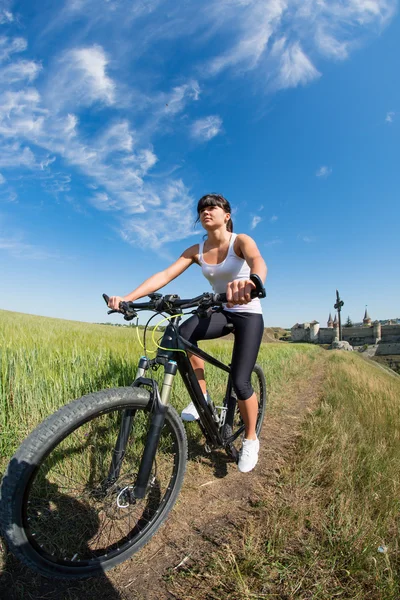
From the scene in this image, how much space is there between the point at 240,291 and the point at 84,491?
5.52ft

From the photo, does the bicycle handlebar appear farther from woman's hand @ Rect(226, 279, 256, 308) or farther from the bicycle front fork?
the bicycle front fork

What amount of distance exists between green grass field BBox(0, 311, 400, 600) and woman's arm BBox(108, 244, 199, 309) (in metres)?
1.22

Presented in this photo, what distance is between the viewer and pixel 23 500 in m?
1.46

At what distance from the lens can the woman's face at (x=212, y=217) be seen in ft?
9.05

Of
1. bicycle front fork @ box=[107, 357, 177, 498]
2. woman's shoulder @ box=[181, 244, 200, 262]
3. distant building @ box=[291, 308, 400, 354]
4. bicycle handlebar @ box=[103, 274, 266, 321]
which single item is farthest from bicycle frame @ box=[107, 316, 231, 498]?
distant building @ box=[291, 308, 400, 354]

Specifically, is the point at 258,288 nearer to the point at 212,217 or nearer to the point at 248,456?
the point at 212,217

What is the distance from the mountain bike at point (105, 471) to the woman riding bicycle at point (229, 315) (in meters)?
0.50

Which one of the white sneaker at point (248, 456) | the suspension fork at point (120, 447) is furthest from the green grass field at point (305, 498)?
the suspension fork at point (120, 447)

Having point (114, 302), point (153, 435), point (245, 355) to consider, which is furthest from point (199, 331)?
point (153, 435)

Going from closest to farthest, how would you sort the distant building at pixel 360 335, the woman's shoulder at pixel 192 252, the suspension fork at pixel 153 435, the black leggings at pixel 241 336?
the suspension fork at pixel 153 435
the black leggings at pixel 241 336
the woman's shoulder at pixel 192 252
the distant building at pixel 360 335

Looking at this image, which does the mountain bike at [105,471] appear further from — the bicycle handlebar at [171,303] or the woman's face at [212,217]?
the woman's face at [212,217]

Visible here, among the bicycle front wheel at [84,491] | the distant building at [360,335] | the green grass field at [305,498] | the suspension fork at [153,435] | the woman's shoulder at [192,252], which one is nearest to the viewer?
the bicycle front wheel at [84,491]

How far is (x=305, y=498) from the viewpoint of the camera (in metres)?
2.40

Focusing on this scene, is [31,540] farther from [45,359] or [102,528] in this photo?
[45,359]
